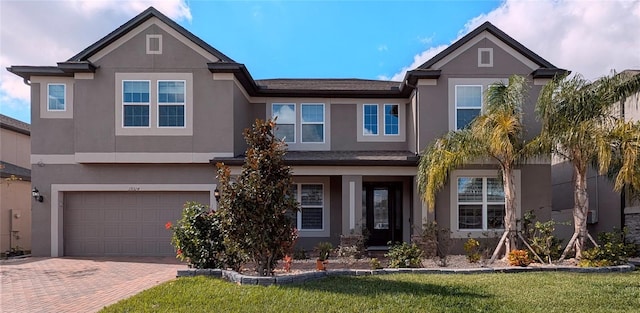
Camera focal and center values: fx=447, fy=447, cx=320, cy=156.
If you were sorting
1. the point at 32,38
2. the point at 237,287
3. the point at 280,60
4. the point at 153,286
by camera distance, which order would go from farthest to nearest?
the point at 280,60
the point at 32,38
the point at 153,286
the point at 237,287

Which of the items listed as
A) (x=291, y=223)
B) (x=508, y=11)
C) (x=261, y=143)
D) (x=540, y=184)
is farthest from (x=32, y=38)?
(x=540, y=184)

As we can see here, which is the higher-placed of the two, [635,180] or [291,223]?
[635,180]

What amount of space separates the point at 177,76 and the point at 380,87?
6959 millimetres

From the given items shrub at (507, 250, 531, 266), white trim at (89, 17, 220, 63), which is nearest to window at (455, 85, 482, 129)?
shrub at (507, 250, 531, 266)

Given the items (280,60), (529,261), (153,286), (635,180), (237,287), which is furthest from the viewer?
(280,60)

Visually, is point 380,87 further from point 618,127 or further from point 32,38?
point 32,38

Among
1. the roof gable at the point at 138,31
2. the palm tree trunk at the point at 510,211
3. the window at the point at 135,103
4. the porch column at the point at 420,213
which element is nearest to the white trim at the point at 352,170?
the porch column at the point at 420,213

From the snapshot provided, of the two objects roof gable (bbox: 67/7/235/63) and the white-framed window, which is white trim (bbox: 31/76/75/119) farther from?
the white-framed window

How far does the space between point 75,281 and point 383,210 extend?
32.5 ft

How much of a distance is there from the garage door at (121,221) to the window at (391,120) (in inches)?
259

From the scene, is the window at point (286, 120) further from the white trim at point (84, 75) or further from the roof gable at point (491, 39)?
the white trim at point (84, 75)

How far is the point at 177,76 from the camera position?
13719 millimetres

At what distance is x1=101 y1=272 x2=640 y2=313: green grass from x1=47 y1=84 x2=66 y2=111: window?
8.43 meters

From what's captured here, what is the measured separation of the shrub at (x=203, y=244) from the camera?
9.78 metres
